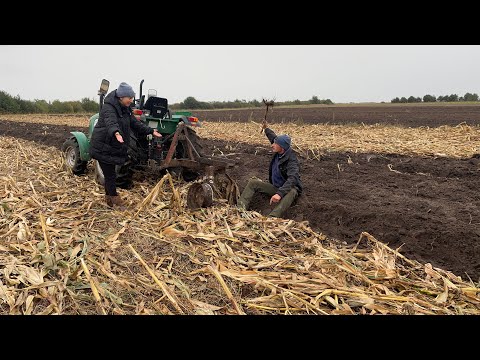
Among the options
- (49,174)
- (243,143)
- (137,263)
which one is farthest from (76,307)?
(243,143)

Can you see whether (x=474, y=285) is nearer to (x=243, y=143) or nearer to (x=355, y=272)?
(x=355, y=272)

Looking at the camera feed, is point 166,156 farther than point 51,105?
No

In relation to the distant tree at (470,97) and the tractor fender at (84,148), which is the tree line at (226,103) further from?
the tractor fender at (84,148)

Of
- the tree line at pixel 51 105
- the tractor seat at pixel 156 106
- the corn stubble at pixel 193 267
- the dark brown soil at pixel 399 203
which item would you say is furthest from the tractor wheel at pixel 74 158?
the tree line at pixel 51 105

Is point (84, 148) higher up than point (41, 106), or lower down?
lower down

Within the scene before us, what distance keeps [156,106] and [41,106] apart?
3772cm

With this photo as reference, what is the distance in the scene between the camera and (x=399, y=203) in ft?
20.9

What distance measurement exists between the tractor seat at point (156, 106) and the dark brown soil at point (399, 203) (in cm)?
203

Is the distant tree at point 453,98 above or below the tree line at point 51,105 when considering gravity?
above

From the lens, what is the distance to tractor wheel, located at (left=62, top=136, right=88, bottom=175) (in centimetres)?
813

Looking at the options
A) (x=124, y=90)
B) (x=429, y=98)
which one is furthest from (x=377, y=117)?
(x=429, y=98)

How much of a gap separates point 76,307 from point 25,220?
2373 mm

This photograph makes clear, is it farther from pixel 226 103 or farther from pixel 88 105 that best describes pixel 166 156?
pixel 226 103

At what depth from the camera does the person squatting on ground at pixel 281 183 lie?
620 cm
